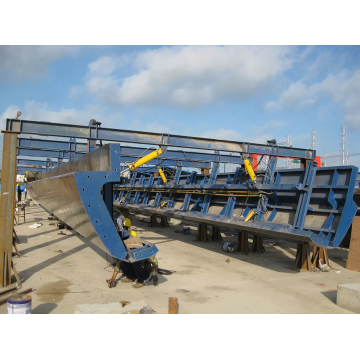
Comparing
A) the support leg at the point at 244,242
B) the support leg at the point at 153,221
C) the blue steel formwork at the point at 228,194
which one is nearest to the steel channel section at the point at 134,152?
the support leg at the point at 153,221

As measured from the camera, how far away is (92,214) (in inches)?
182

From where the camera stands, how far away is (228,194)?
28.1ft

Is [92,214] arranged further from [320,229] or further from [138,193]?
[138,193]

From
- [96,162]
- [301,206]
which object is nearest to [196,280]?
[301,206]

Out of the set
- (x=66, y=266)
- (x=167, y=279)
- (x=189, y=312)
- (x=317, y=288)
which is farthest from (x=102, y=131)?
(x=317, y=288)

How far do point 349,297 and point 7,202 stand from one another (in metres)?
5.87

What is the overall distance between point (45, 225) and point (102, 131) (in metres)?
7.40

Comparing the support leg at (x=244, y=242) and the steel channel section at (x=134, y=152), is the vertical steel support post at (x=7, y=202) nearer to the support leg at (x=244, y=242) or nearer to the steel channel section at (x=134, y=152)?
the support leg at (x=244, y=242)

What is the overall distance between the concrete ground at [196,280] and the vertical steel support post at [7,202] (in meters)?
0.62

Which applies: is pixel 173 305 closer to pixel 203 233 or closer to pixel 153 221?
pixel 203 233

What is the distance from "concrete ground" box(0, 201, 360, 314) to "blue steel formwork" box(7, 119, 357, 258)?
87cm

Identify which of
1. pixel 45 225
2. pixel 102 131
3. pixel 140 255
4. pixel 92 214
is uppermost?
pixel 102 131

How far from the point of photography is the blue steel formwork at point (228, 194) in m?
4.77

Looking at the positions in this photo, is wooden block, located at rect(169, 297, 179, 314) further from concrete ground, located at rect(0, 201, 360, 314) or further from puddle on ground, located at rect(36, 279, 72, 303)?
puddle on ground, located at rect(36, 279, 72, 303)
